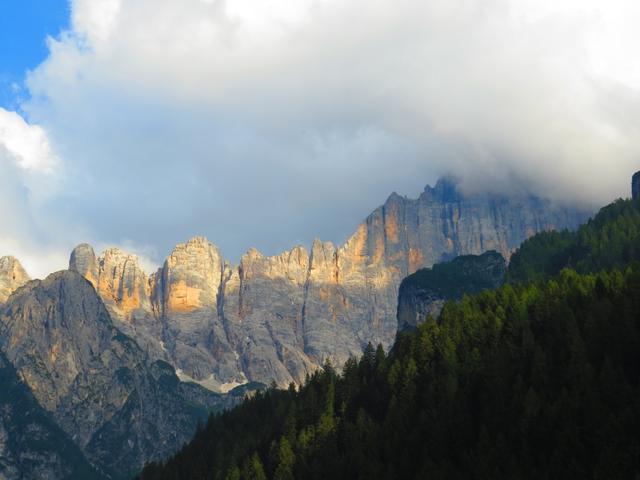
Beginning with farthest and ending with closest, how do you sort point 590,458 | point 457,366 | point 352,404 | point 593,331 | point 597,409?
point 352,404 < point 457,366 < point 593,331 < point 597,409 < point 590,458

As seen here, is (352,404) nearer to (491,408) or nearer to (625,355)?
(491,408)

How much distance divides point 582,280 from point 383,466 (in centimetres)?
6571

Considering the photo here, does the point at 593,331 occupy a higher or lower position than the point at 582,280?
lower

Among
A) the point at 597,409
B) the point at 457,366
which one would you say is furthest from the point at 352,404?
the point at 597,409

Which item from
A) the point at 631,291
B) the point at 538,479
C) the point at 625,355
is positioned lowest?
the point at 538,479

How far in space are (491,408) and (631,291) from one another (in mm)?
33803

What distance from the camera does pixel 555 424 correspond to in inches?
5226

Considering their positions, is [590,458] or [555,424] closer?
[590,458]

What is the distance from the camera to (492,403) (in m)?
148

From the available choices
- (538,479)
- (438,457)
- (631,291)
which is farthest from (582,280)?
(538,479)

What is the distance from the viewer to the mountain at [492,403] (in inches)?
5030

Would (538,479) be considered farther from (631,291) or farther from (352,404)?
(352,404)

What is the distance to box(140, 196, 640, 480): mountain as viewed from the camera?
12775cm

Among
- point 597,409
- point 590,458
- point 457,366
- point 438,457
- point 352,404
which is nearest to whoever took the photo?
point 590,458
